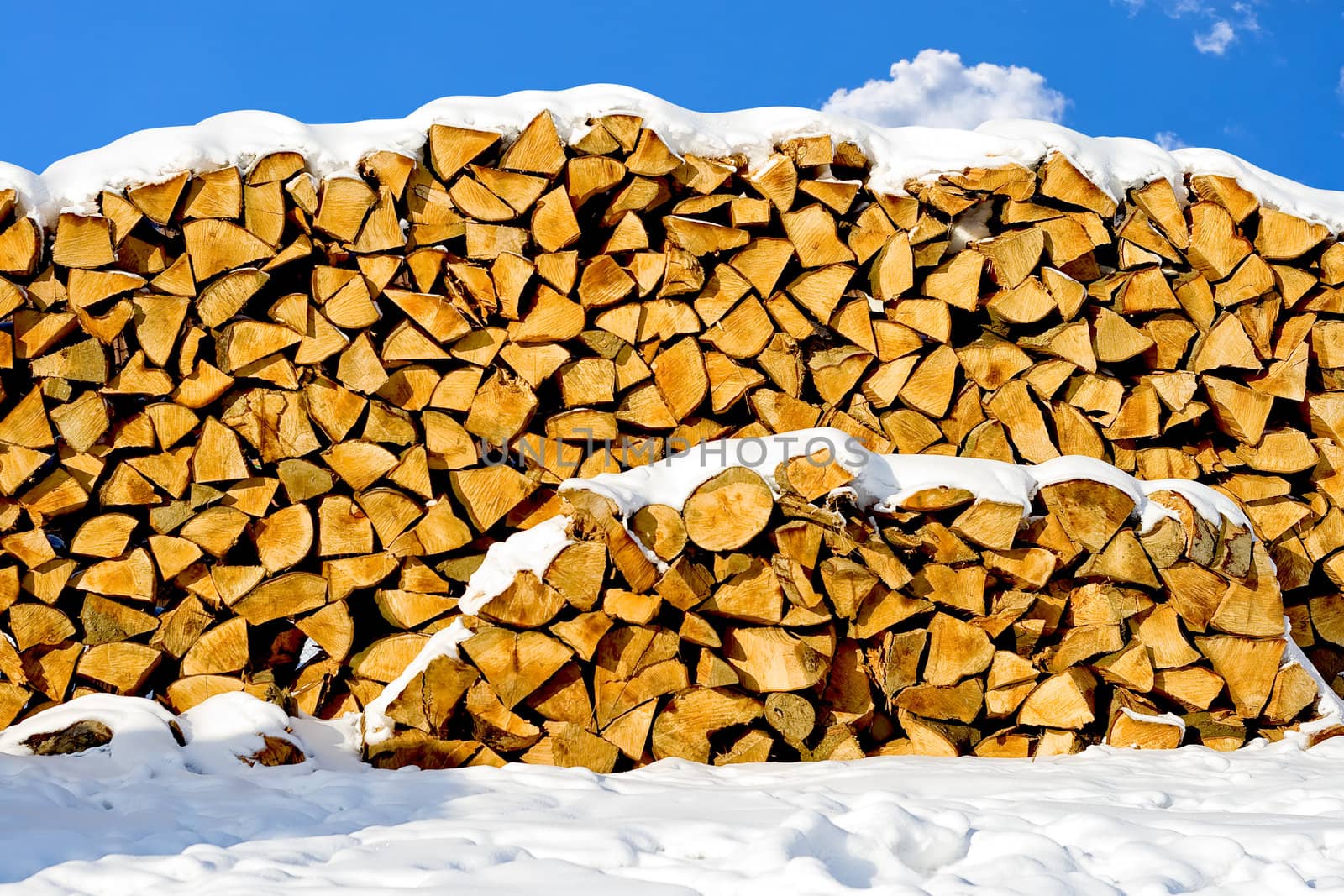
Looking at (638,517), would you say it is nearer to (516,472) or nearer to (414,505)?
(516,472)

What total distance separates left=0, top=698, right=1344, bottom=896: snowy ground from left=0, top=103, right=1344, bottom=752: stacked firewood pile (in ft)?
1.69

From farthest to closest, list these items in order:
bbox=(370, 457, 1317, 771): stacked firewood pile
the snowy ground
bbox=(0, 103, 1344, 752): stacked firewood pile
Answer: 1. bbox=(0, 103, 1344, 752): stacked firewood pile
2. bbox=(370, 457, 1317, 771): stacked firewood pile
3. the snowy ground

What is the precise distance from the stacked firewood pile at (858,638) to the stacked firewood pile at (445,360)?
87 millimetres

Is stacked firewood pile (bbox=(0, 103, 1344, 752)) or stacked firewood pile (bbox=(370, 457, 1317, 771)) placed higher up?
stacked firewood pile (bbox=(0, 103, 1344, 752))

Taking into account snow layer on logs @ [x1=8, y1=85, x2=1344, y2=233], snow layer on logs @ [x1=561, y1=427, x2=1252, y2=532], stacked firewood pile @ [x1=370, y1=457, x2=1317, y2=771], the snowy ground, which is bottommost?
the snowy ground

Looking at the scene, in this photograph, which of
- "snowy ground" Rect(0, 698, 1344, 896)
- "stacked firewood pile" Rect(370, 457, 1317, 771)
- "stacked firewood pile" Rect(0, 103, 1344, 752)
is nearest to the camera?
"snowy ground" Rect(0, 698, 1344, 896)

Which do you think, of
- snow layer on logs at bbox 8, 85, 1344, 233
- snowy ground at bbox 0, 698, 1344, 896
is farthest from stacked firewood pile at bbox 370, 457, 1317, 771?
snow layer on logs at bbox 8, 85, 1344, 233

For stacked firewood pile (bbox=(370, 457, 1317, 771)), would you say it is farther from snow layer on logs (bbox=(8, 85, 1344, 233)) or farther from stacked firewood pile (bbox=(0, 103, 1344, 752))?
snow layer on logs (bbox=(8, 85, 1344, 233))

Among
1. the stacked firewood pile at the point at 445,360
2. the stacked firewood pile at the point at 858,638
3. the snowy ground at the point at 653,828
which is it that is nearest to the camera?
the snowy ground at the point at 653,828

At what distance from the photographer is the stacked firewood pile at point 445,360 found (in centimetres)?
299

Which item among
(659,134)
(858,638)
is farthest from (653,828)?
(659,134)

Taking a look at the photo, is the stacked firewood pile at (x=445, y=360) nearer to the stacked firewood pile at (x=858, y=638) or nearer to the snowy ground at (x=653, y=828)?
the stacked firewood pile at (x=858, y=638)

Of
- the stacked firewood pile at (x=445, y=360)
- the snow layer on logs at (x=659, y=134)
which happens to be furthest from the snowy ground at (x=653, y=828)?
the snow layer on logs at (x=659, y=134)

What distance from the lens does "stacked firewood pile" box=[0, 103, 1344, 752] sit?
2.99 meters
